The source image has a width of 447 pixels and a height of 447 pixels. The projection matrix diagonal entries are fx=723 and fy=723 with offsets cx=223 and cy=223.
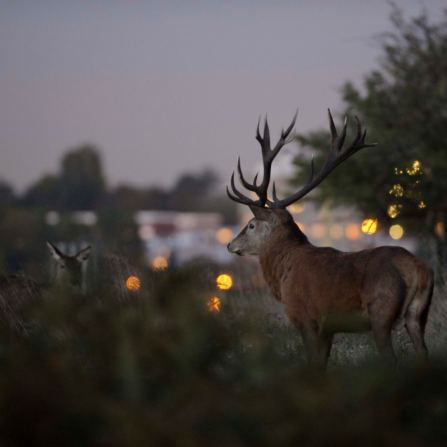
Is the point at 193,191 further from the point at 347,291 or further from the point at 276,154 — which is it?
the point at 347,291

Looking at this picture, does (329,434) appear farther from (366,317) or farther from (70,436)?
(366,317)

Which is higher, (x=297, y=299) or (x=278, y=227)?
(x=278, y=227)

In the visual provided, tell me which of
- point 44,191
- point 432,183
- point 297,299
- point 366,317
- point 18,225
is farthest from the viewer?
point 44,191

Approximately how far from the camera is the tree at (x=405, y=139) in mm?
15469

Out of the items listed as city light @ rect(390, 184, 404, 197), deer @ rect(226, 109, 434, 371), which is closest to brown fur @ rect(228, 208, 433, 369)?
deer @ rect(226, 109, 434, 371)

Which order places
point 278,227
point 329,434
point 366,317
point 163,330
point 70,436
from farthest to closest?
point 278,227, point 366,317, point 163,330, point 70,436, point 329,434

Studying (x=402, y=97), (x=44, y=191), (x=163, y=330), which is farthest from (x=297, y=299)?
(x=44, y=191)

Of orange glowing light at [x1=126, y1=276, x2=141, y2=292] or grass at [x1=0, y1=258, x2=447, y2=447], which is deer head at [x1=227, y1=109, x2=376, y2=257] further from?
grass at [x1=0, y1=258, x2=447, y2=447]

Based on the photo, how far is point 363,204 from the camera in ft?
58.3

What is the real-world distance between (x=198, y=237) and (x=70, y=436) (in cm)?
11093

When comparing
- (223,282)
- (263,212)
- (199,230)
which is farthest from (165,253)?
(199,230)

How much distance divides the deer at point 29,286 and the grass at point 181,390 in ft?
1.56

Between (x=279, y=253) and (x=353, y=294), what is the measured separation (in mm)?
1317

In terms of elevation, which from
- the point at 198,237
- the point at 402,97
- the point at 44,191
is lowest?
the point at 198,237
